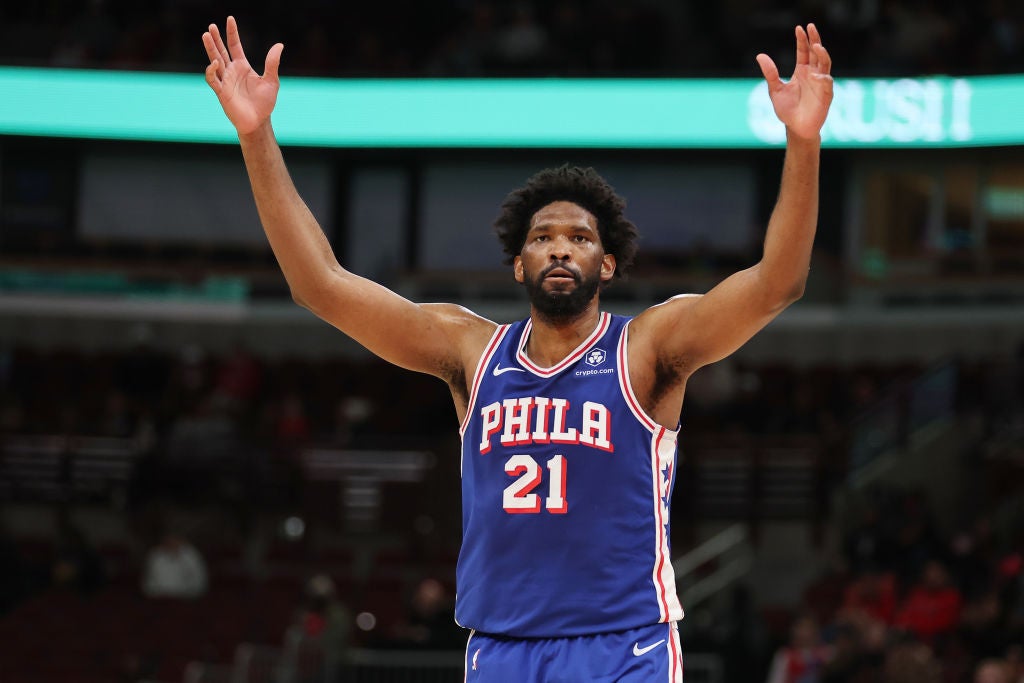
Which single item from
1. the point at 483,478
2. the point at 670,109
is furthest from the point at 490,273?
the point at 483,478

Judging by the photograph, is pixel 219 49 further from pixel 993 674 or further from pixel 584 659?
pixel 993 674

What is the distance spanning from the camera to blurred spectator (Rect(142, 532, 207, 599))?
58.5 feet

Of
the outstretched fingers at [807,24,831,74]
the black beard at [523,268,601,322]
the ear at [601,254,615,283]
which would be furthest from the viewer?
the ear at [601,254,615,283]

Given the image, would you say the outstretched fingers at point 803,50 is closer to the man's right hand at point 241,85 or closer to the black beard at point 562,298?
the black beard at point 562,298

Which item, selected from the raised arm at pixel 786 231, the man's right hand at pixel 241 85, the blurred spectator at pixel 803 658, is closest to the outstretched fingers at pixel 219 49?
the man's right hand at pixel 241 85

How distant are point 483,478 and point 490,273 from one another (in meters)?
20.4

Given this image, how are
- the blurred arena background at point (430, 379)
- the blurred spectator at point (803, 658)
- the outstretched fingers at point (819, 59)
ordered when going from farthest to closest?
the blurred arena background at point (430, 379)
the blurred spectator at point (803, 658)
the outstretched fingers at point (819, 59)

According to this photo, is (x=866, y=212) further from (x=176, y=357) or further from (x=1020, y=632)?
(x=1020, y=632)

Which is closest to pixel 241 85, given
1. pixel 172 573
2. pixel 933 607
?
pixel 933 607

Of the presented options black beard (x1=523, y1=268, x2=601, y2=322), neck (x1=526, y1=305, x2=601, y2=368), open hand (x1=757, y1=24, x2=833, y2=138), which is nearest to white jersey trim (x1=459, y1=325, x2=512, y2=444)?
neck (x1=526, y1=305, x2=601, y2=368)

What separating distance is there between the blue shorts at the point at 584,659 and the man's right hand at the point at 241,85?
1.84 m

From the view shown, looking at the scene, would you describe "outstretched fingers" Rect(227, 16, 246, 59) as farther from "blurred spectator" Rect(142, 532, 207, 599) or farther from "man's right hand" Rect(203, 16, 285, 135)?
"blurred spectator" Rect(142, 532, 207, 599)

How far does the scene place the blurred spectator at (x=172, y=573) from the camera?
17.8 m

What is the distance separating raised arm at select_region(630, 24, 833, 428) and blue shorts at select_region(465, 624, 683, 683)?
0.91 metres
